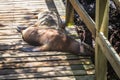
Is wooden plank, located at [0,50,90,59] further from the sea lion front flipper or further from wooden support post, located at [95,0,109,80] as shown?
wooden support post, located at [95,0,109,80]

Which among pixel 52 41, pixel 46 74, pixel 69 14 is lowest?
pixel 46 74

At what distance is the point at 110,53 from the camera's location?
315 cm

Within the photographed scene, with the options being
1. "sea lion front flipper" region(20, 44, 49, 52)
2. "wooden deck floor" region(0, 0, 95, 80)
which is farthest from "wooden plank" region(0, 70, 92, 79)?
"sea lion front flipper" region(20, 44, 49, 52)

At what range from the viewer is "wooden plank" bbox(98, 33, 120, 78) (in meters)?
3.00

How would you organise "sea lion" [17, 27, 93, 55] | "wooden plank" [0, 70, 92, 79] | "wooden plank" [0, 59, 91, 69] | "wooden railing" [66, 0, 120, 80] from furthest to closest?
"sea lion" [17, 27, 93, 55], "wooden plank" [0, 59, 91, 69], "wooden plank" [0, 70, 92, 79], "wooden railing" [66, 0, 120, 80]

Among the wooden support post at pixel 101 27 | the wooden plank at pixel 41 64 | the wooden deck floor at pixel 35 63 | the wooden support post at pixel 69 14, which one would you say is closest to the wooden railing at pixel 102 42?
the wooden support post at pixel 101 27

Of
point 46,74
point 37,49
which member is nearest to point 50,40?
point 37,49

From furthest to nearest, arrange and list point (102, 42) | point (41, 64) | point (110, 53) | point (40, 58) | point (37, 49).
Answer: point (37, 49) → point (40, 58) → point (41, 64) → point (102, 42) → point (110, 53)

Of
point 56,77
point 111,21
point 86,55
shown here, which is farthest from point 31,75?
point 111,21

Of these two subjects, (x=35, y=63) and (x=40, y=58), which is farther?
(x=40, y=58)

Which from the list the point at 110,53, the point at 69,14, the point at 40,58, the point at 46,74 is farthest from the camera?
the point at 69,14

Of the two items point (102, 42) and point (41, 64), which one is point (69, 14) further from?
point (102, 42)

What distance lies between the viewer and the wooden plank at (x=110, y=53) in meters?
3.00

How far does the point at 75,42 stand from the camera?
4816mm
